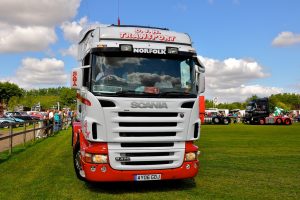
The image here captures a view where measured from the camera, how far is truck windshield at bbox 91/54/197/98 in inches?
289

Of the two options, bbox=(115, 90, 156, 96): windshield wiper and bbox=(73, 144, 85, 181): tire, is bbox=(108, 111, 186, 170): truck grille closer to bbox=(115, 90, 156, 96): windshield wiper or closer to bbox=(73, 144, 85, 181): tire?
bbox=(115, 90, 156, 96): windshield wiper

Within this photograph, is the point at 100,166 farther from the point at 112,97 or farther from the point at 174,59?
the point at 174,59

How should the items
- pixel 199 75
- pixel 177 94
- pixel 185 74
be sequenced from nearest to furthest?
pixel 177 94
pixel 185 74
pixel 199 75

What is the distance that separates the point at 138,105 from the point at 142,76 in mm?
666

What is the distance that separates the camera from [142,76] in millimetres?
7535

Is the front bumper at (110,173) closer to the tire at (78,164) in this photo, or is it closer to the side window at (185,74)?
the tire at (78,164)

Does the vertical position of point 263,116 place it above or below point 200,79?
below

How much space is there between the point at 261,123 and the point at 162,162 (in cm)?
4409

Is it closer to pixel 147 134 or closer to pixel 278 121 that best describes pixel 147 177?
pixel 147 134

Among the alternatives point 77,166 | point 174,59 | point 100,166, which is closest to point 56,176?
point 77,166

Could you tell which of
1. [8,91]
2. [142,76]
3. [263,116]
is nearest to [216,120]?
[263,116]

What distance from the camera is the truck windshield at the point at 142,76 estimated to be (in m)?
7.33

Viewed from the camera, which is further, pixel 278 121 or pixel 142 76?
pixel 278 121

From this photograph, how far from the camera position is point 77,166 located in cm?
875
